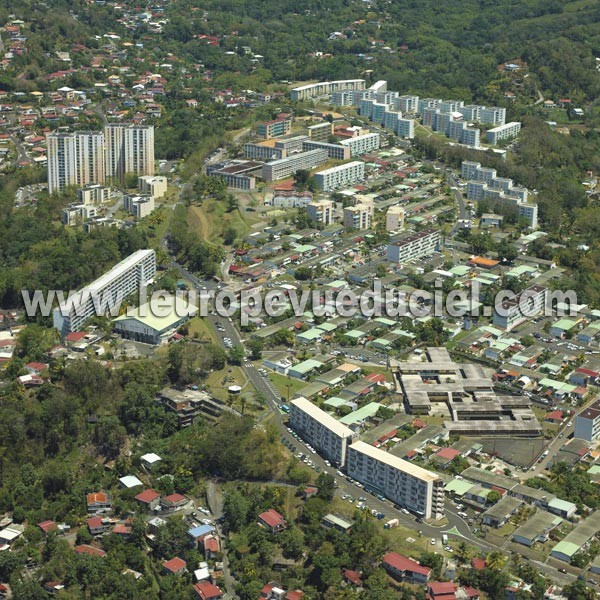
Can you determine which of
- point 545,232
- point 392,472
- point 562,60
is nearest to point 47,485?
point 392,472

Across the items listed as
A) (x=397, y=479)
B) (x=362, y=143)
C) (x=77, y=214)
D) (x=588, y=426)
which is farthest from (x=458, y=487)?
(x=362, y=143)

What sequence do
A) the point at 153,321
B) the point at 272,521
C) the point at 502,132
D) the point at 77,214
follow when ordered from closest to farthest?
the point at 272,521, the point at 153,321, the point at 77,214, the point at 502,132

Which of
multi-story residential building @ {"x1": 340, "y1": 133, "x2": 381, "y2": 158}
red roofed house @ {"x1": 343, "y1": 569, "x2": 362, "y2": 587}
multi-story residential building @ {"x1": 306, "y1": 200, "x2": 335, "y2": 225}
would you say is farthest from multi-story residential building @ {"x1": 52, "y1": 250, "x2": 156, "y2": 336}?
multi-story residential building @ {"x1": 340, "y1": 133, "x2": 381, "y2": 158}

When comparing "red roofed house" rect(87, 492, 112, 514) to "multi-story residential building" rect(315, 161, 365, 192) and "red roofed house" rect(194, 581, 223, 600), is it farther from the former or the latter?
"multi-story residential building" rect(315, 161, 365, 192)

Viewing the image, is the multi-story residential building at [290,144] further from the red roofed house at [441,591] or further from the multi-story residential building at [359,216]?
the red roofed house at [441,591]

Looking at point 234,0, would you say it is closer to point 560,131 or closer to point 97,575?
point 560,131

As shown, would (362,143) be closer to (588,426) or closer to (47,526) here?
(588,426)

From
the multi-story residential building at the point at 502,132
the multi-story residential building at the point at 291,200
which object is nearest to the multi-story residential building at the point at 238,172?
the multi-story residential building at the point at 291,200

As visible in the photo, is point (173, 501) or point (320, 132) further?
point (320, 132)
